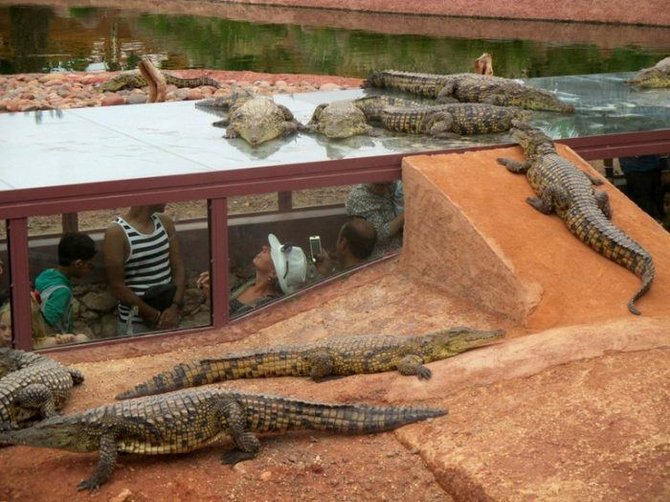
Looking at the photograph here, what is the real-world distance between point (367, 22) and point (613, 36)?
6720mm

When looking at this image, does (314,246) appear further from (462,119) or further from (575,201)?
(462,119)

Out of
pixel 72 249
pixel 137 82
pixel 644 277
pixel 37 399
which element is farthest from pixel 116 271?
pixel 137 82

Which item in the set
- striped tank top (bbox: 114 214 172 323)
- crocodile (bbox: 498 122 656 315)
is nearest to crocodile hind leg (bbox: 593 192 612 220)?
crocodile (bbox: 498 122 656 315)

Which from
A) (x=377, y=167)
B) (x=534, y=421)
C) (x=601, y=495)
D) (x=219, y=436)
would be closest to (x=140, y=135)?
(x=377, y=167)

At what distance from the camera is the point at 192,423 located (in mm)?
6332

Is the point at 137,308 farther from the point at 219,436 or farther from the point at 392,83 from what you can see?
the point at 392,83

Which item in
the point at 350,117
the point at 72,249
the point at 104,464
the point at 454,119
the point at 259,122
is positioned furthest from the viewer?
the point at 454,119

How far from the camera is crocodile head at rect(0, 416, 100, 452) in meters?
6.25

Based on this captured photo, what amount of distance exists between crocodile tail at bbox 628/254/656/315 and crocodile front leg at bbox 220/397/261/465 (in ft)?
8.36

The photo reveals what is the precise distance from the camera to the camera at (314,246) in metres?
8.57

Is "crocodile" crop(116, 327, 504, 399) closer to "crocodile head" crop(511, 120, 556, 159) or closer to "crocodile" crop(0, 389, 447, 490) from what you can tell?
"crocodile" crop(0, 389, 447, 490)

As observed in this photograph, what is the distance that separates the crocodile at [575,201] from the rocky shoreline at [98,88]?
8.78m

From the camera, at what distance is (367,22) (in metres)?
32.9

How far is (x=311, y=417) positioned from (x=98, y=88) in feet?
46.6
